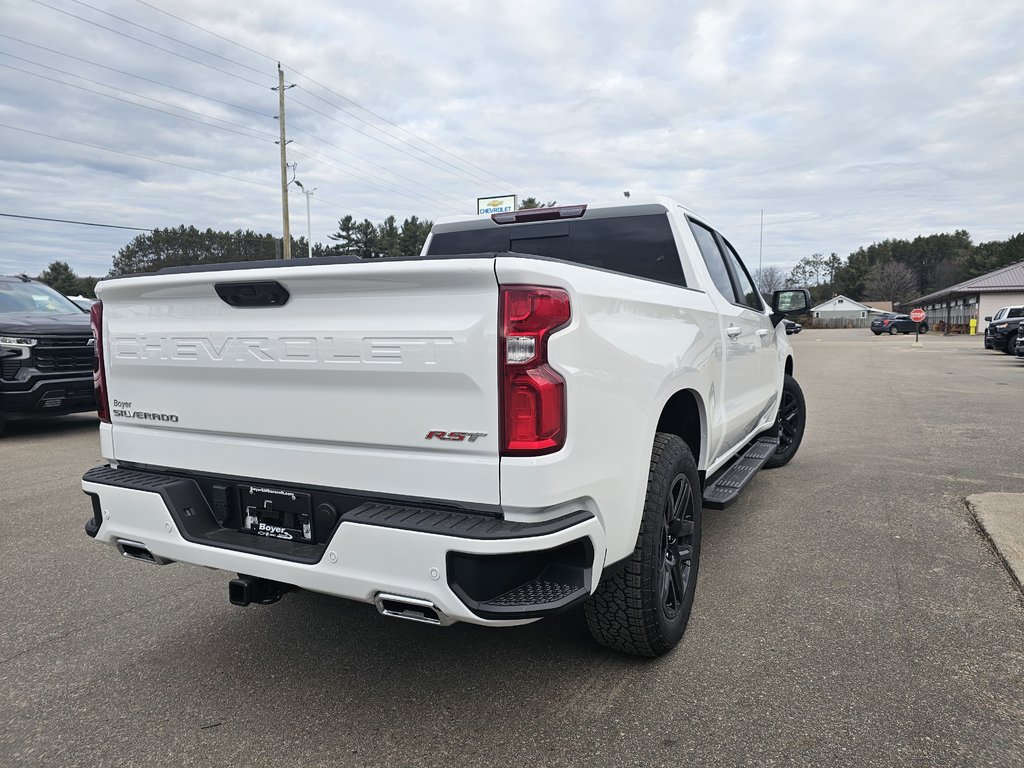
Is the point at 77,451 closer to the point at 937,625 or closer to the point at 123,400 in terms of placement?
the point at 123,400

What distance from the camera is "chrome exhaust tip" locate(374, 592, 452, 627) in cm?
228

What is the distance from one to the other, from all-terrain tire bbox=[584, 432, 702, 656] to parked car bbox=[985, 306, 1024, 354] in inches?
1013

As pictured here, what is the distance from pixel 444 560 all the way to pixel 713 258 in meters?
3.01

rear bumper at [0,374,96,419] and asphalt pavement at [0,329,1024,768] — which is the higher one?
rear bumper at [0,374,96,419]

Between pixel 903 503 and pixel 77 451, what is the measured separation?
7.84 meters

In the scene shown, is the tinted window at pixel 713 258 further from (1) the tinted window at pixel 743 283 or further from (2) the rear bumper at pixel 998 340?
(2) the rear bumper at pixel 998 340

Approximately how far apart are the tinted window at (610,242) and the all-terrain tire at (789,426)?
10.2 ft

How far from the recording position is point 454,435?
2.29m

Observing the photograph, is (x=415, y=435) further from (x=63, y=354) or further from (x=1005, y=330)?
(x=1005, y=330)

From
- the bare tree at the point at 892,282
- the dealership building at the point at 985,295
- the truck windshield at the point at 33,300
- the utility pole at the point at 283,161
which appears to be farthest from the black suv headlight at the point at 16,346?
the bare tree at the point at 892,282

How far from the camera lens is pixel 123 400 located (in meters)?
3.05

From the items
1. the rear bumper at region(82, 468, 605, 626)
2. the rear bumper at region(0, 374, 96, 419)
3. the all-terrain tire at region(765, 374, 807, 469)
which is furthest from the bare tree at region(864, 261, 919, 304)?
the rear bumper at region(82, 468, 605, 626)

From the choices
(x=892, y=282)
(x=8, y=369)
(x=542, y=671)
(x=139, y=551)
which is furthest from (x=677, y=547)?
(x=892, y=282)

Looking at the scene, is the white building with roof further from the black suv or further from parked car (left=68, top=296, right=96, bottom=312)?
the black suv
